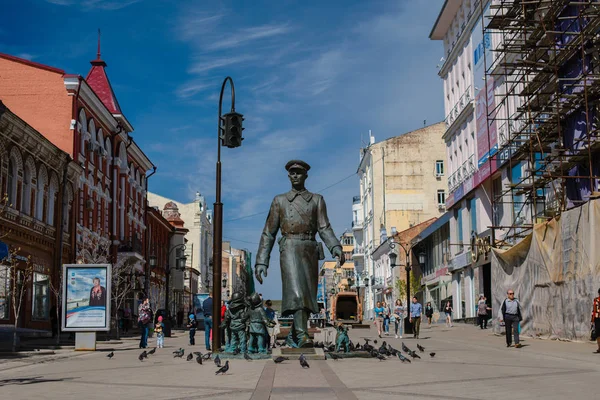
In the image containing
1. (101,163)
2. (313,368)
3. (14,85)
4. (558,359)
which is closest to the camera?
(313,368)

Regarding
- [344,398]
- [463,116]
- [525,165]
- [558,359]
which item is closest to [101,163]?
[463,116]

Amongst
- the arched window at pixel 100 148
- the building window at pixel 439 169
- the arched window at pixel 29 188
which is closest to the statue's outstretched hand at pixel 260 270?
the arched window at pixel 29 188

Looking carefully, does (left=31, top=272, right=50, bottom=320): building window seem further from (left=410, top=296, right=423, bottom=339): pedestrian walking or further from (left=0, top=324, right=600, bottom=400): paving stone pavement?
(left=0, top=324, right=600, bottom=400): paving stone pavement

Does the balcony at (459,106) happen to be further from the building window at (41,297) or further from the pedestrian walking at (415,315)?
the building window at (41,297)

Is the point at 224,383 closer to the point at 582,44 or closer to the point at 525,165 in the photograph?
the point at 582,44

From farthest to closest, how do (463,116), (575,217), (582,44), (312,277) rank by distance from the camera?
(463,116) < (582,44) < (575,217) < (312,277)

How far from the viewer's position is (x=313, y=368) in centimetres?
1066

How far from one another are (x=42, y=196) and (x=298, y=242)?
22619 mm

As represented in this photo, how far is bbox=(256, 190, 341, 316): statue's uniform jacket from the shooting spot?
12.0 m

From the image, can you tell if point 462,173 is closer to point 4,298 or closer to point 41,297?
point 41,297

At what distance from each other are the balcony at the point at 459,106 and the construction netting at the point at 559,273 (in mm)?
13903

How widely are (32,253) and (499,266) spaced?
17.7m

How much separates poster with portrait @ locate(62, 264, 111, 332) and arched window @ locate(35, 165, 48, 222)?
1206cm

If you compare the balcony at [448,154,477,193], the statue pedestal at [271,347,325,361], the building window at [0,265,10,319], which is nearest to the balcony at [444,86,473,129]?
the balcony at [448,154,477,193]
